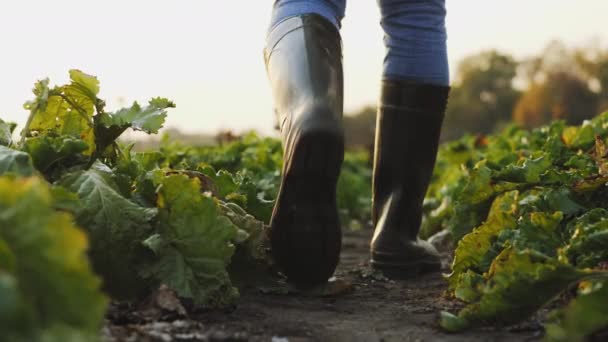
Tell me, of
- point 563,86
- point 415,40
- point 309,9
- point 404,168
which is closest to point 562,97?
point 563,86

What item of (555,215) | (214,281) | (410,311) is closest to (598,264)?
(555,215)

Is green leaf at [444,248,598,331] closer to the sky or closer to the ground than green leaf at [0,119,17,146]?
closer to the ground

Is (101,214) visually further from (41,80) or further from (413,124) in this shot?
(413,124)

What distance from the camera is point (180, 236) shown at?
2.26 meters

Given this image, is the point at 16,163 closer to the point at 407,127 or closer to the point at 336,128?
the point at 336,128

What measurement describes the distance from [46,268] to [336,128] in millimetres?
1341

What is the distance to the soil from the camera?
1959mm

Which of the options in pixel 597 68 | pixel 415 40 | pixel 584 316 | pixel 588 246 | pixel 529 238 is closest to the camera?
pixel 584 316

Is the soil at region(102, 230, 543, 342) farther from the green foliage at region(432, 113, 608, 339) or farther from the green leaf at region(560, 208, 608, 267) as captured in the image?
the green leaf at region(560, 208, 608, 267)

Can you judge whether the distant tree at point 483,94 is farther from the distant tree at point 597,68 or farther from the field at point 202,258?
the field at point 202,258

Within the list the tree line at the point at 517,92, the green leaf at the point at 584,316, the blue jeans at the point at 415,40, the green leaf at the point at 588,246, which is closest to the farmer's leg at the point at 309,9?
the blue jeans at the point at 415,40

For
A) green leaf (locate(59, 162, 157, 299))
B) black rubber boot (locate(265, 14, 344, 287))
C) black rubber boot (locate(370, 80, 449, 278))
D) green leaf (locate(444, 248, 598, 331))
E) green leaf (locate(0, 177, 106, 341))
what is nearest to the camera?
green leaf (locate(0, 177, 106, 341))

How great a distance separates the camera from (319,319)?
2377mm

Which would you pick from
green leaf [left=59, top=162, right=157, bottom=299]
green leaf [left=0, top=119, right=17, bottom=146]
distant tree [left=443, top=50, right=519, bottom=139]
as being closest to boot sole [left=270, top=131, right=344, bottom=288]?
green leaf [left=59, top=162, right=157, bottom=299]
